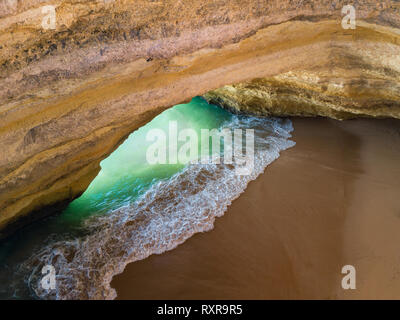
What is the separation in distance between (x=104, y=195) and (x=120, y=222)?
2.88ft

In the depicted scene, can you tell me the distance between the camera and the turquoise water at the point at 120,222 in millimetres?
3025

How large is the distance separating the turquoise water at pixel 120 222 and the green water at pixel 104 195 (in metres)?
0.01

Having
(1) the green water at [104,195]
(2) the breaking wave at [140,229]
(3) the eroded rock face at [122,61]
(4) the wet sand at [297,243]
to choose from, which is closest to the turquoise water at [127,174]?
(1) the green water at [104,195]

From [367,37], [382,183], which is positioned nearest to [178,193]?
[382,183]

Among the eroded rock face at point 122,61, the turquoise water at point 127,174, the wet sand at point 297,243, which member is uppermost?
the eroded rock face at point 122,61

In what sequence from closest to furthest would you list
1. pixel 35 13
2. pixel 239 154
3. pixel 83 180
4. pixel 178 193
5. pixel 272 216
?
pixel 35 13 → pixel 272 216 → pixel 83 180 → pixel 178 193 → pixel 239 154

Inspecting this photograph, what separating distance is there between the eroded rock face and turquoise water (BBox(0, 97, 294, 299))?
0.41m

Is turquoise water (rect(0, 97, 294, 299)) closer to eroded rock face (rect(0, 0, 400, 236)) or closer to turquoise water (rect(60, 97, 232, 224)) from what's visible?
turquoise water (rect(60, 97, 232, 224))

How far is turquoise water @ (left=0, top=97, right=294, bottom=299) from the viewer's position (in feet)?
9.93

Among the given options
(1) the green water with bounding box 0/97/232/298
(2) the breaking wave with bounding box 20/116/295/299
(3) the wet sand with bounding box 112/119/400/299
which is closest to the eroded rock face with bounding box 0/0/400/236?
(1) the green water with bounding box 0/97/232/298

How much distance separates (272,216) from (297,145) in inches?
87.3

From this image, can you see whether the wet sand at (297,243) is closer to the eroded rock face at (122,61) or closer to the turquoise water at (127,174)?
the turquoise water at (127,174)

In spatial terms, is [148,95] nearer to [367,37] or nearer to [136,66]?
[136,66]
